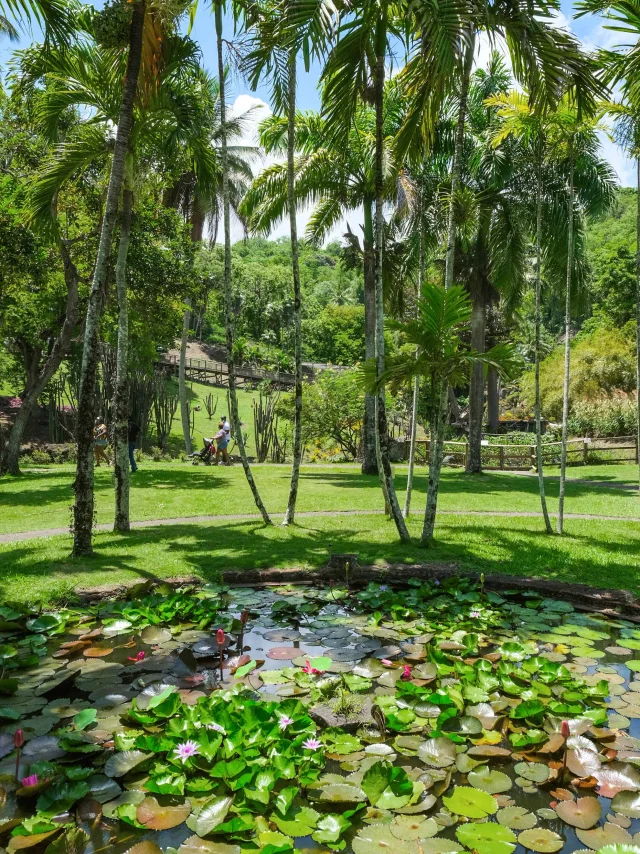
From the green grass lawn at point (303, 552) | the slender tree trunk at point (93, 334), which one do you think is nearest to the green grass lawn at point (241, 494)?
the green grass lawn at point (303, 552)

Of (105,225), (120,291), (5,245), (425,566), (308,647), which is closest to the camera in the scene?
(308,647)

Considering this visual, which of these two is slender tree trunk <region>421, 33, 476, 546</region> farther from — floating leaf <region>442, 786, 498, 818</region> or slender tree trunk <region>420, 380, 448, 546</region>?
floating leaf <region>442, 786, 498, 818</region>

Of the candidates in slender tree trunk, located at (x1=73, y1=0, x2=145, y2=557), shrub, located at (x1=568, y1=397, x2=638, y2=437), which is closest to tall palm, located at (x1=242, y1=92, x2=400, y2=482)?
slender tree trunk, located at (x1=73, y1=0, x2=145, y2=557)

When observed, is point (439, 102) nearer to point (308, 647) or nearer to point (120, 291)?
point (120, 291)

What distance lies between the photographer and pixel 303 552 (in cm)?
799

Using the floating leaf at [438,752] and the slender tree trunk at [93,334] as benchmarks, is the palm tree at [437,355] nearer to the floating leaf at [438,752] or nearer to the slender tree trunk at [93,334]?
the slender tree trunk at [93,334]

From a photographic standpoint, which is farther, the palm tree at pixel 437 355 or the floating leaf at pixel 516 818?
the palm tree at pixel 437 355

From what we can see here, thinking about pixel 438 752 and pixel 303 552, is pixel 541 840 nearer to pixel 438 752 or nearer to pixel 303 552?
pixel 438 752

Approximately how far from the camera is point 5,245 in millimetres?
14281

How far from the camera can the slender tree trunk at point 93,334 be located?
7586 mm

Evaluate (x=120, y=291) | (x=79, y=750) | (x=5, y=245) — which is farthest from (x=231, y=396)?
(x=5, y=245)

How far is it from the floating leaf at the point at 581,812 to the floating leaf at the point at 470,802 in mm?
295

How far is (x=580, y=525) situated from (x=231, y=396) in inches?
225

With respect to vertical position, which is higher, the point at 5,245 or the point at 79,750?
the point at 5,245
